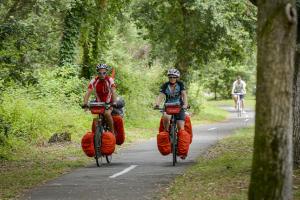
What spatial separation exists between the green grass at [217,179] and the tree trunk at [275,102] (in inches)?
90.3

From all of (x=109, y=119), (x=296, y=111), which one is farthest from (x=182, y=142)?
(x=296, y=111)

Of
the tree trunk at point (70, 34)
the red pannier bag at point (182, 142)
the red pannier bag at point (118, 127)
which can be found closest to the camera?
the red pannier bag at point (182, 142)

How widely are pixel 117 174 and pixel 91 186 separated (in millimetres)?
1564

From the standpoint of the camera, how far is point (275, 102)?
705 centimetres

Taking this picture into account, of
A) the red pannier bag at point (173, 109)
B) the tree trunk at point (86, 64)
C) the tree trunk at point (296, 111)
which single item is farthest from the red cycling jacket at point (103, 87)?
the tree trunk at point (86, 64)

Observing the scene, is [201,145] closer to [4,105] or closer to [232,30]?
[4,105]

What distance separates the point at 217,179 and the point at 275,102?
15.3 ft

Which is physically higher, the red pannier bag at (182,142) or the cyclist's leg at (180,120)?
the cyclist's leg at (180,120)

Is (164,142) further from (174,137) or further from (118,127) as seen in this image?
(118,127)

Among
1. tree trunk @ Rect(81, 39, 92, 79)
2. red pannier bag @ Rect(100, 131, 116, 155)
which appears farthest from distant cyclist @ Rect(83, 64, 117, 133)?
tree trunk @ Rect(81, 39, 92, 79)

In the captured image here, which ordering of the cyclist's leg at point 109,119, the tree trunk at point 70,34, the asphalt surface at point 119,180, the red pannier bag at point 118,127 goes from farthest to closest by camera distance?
the tree trunk at point 70,34, the red pannier bag at point 118,127, the cyclist's leg at point 109,119, the asphalt surface at point 119,180

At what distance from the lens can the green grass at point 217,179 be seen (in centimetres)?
998

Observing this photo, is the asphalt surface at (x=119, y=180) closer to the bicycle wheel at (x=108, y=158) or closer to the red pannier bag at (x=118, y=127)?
the bicycle wheel at (x=108, y=158)

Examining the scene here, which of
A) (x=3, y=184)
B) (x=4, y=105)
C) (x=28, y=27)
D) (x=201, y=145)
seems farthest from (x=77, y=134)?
(x=3, y=184)
